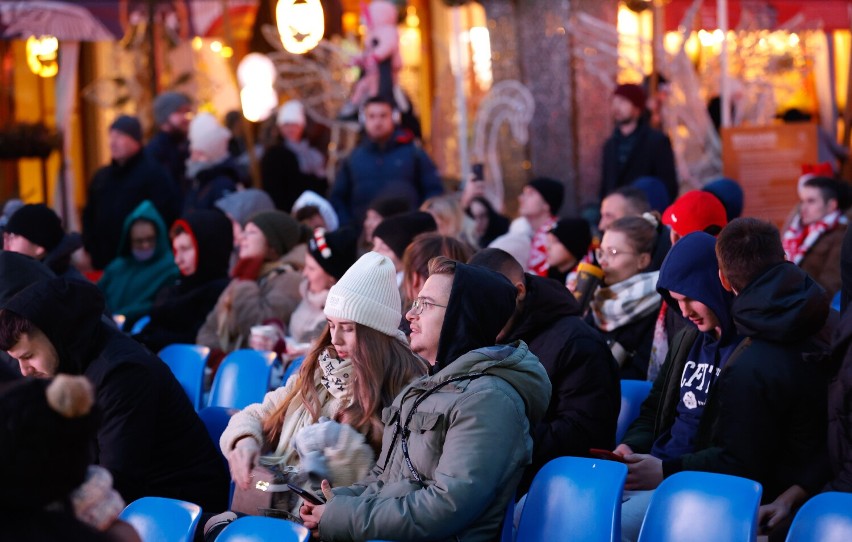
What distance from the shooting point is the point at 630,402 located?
4.29 meters

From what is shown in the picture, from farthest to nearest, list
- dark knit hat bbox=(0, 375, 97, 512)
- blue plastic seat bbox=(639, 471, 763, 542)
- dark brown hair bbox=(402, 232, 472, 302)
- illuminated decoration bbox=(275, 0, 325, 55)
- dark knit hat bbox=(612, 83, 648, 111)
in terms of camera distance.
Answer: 1. illuminated decoration bbox=(275, 0, 325, 55)
2. dark knit hat bbox=(612, 83, 648, 111)
3. dark brown hair bbox=(402, 232, 472, 302)
4. blue plastic seat bbox=(639, 471, 763, 542)
5. dark knit hat bbox=(0, 375, 97, 512)

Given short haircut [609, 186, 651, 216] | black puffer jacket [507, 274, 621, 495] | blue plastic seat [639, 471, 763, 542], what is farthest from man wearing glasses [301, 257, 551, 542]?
short haircut [609, 186, 651, 216]

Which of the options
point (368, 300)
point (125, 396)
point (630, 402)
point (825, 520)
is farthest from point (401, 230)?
point (825, 520)

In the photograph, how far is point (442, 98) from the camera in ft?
36.0

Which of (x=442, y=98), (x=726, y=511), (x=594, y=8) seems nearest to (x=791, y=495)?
(x=726, y=511)

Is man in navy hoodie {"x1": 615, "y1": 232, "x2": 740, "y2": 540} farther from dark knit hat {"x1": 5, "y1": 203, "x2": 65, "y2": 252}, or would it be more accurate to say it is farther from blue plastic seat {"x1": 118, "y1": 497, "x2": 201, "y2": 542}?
dark knit hat {"x1": 5, "y1": 203, "x2": 65, "y2": 252}

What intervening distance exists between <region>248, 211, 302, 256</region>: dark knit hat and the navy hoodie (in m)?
2.88

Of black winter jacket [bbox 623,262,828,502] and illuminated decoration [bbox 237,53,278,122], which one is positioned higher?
illuminated decoration [bbox 237,53,278,122]

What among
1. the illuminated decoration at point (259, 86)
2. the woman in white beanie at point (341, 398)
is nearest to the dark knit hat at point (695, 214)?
the woman in white beanie at point (341, 398)

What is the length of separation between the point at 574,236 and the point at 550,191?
1405 mm

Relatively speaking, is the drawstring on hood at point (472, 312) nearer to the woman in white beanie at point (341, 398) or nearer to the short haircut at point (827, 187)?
the woman in white beanie at point (341, 398)

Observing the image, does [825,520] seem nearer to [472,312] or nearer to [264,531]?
[472,312]

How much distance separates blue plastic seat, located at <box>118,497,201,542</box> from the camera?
2.95 m

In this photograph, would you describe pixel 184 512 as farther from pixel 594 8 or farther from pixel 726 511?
pixel 594 8
